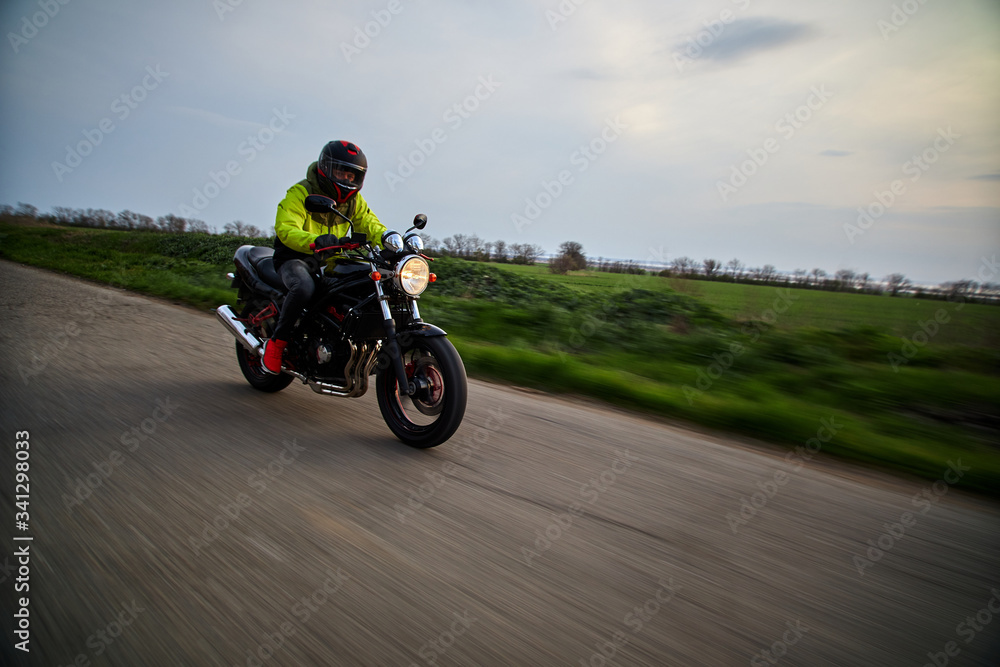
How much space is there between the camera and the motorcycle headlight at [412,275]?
3.35m

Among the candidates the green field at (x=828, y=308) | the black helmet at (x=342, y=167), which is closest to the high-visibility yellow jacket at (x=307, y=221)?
the black helmet at (x=342, y=167)

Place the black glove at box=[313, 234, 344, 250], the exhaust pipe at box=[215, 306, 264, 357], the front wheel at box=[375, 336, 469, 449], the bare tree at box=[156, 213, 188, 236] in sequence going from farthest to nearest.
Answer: the bare tree at box=[156, 213, 188, 236], the exhaust pipe at box=[215, 306, 264, 357], the black glove at box=[313, 234, 344, 250], the front wheel at box=[375, 336, 469, 449]

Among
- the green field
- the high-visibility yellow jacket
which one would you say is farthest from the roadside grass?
the high-visibility yellow jacket

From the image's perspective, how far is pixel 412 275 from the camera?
3.40 m

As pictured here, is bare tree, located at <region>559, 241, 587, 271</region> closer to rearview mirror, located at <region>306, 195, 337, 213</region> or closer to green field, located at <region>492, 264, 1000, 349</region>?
green field, located at <region>492, 264, 1000, 349</region>

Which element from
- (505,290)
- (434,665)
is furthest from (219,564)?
(505,290)

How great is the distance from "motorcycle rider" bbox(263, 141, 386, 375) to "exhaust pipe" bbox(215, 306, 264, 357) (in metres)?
0.20

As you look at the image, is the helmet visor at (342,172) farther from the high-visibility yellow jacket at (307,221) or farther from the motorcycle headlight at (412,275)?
the motorcycle headlight at (412,275)

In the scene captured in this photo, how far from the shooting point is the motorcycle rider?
3.87 meters

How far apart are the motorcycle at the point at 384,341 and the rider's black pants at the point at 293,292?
89 millimetres

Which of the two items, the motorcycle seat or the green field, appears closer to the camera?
the motorcycle seat

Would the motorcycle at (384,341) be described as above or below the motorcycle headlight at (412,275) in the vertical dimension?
below

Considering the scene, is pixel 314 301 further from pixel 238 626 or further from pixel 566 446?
pixel 238 626

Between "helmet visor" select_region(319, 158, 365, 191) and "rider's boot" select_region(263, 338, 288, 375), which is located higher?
"helmet visor" select_region(319, 158, 365, 191)
